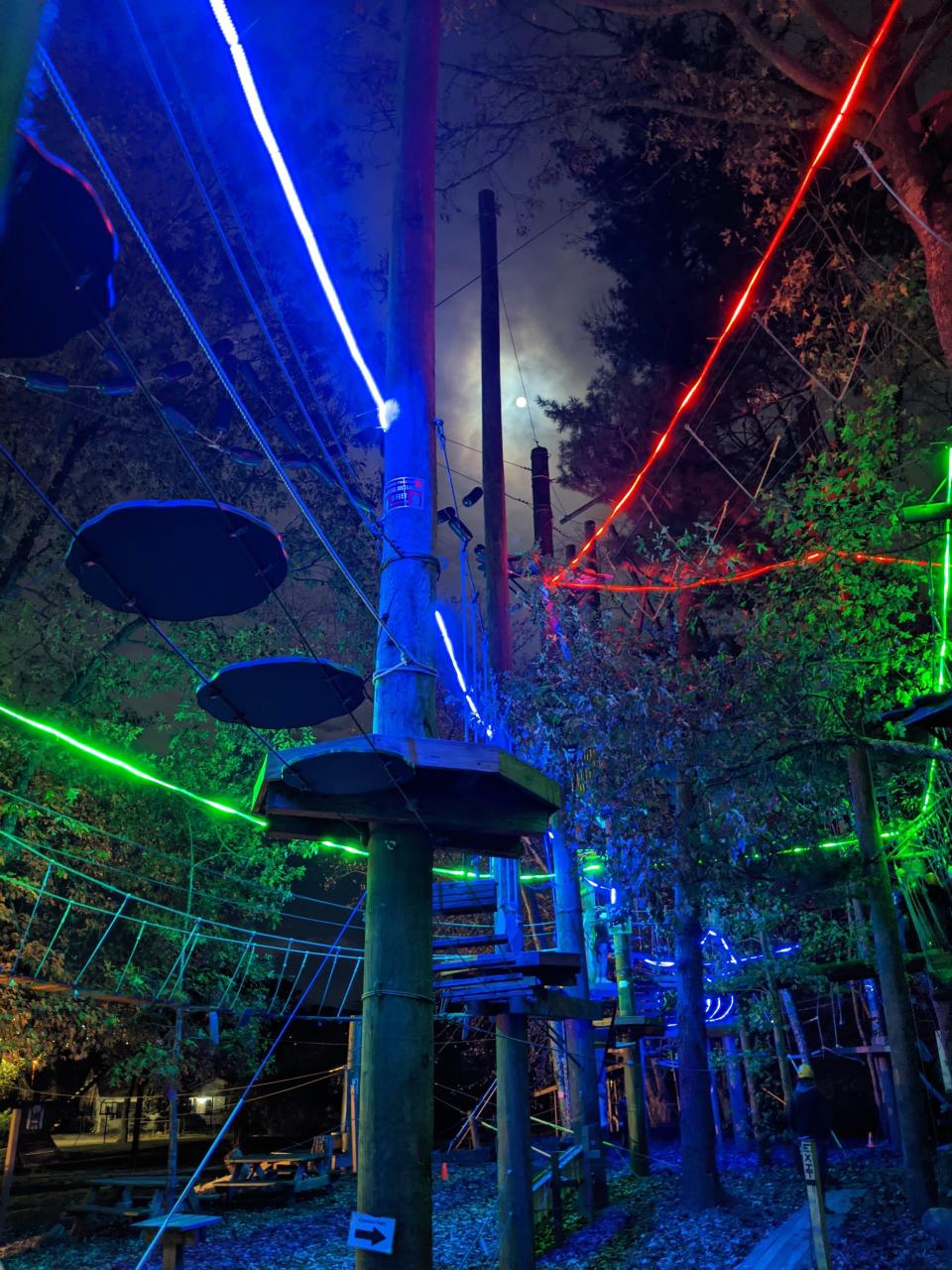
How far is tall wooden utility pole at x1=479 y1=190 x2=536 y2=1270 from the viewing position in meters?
9.52

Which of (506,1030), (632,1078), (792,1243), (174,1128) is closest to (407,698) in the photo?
(506,1030)

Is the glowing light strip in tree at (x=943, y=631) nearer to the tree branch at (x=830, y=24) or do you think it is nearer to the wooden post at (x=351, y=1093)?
the tree branch at (x=830, y=24)

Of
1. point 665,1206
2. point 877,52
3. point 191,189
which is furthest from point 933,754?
point 191,189

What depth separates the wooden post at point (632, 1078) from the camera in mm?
17688

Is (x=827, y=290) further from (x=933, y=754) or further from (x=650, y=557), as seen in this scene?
(x=933, y=754)

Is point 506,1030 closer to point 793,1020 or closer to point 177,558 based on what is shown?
point 177,558

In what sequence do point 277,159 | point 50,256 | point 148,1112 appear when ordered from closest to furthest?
point 50,256
point 277,159
point 148,1112

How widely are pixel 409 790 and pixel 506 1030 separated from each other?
251 inches

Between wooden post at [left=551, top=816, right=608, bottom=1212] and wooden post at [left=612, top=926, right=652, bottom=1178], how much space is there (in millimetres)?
3148

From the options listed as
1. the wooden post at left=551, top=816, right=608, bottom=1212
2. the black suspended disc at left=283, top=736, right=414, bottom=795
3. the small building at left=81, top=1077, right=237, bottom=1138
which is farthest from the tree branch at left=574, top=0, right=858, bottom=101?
the small building at left=81, top=1077, right=237, bottom=1138

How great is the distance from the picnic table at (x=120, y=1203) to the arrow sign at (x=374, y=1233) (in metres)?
12.8

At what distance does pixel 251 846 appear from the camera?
1819 cm

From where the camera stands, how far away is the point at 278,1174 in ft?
60.7

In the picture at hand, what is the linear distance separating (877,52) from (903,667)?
7.35m
